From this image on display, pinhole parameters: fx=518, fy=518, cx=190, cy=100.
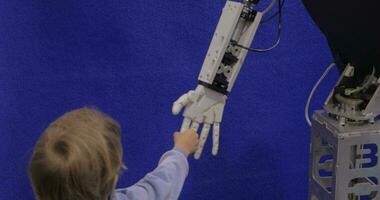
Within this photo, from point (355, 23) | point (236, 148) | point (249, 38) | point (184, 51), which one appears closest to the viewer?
point (355, 23)

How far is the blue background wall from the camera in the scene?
174 centimetres

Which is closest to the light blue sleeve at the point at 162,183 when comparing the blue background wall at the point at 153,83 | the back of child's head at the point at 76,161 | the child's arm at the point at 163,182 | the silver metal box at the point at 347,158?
the child's arm at the point at 163,182

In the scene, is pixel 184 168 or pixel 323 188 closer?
pixel 184 168

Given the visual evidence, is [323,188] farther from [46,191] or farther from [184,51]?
[46,191]

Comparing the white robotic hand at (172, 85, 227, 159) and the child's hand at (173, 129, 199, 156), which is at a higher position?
the white robotic hand at (172, 85, 227, 159)

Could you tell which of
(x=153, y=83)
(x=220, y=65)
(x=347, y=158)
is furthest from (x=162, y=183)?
(x=153, y=83)

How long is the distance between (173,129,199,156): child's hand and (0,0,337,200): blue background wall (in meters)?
0.48

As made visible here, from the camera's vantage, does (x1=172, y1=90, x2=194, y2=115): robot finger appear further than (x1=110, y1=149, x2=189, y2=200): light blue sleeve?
Yes

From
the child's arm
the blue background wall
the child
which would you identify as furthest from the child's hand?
the blue background wall

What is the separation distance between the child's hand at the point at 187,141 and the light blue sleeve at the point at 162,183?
62mm

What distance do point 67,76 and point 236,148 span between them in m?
0.68

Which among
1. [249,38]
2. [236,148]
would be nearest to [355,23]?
[249,38]

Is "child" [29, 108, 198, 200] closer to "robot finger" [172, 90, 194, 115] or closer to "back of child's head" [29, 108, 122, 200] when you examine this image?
"back of child's head" [29, 108, 122, 200]

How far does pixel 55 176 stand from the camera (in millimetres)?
920
